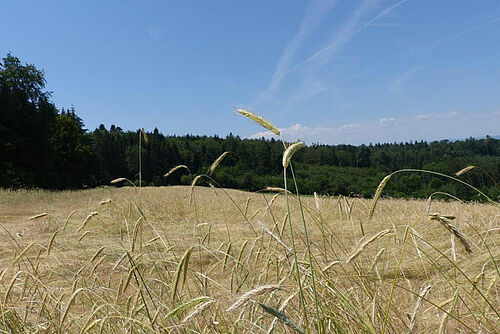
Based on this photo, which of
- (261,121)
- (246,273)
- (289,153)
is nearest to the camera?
(289,153)

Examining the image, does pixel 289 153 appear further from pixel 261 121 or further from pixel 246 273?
pixel 246 273

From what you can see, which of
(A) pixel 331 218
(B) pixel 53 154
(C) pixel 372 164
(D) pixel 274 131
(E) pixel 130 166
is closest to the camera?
(D) pixel 274 131

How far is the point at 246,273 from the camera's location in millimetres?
2258

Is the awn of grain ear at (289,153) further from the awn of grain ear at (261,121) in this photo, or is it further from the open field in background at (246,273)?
the open field in background at (246,273)

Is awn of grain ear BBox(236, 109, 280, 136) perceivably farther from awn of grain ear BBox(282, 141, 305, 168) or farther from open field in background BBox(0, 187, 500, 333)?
open field in background BBox(0, 187, 500, 333)

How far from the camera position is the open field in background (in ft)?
4.26

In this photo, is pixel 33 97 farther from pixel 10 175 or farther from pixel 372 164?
pixel 372 164

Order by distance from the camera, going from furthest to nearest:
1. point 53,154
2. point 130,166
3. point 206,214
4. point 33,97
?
1. point 130,166
2. point 53,154
3. point 33,97
4. point 206,214

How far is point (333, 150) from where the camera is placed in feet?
323

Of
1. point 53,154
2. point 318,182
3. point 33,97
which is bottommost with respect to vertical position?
point 318,182

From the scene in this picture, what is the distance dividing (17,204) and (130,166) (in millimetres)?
40680

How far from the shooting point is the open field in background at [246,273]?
1300 mm

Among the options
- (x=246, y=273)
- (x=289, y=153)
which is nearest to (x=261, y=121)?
(x=289, y=153)

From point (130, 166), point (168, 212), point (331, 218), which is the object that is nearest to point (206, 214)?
point (168, 212)
